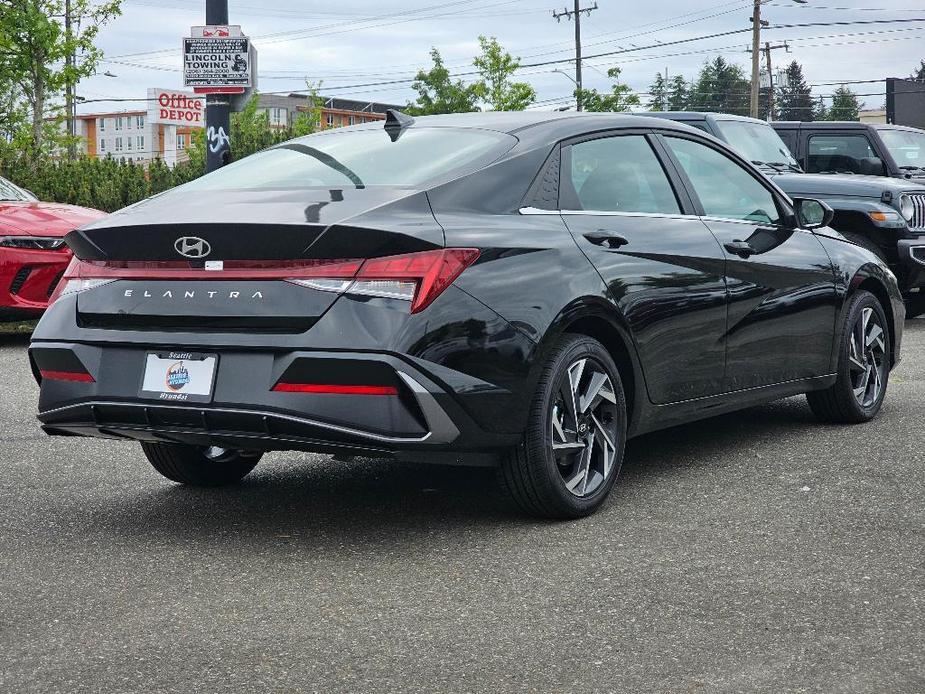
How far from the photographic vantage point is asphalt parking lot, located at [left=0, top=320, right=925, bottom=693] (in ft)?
11.4

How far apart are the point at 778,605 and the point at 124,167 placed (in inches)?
909

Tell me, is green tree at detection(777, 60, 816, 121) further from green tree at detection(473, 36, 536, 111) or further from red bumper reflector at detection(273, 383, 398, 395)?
red bumper reflector at detection(273, 383, 398, 395)

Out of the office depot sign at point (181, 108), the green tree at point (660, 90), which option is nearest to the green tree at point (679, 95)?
the green tree at point (660, 90)

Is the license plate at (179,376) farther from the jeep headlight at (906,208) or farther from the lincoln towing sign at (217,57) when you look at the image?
the jeep headlight at (906,208)

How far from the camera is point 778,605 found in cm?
398

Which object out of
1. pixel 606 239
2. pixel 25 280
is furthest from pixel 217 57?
pixel 606 239

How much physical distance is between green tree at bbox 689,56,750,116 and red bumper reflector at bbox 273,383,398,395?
11368 cm

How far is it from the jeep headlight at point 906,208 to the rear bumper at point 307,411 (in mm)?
9234

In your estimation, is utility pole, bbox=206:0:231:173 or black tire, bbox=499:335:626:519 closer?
black tire, bbox=499:335:626:519

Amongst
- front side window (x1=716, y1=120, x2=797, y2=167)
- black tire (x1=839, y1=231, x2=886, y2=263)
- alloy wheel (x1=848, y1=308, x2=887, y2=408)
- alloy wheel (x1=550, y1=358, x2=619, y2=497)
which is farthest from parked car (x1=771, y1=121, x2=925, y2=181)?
alloy wheel (x1=550, y1=358, x2=619, y2=497)

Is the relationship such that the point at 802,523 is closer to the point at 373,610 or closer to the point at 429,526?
the point at 429,526

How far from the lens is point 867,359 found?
23.9ft

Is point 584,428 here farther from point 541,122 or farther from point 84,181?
point 84,181

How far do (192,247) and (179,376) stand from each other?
43 cm
